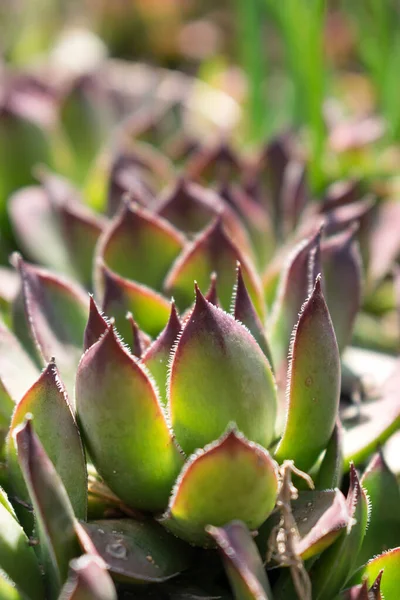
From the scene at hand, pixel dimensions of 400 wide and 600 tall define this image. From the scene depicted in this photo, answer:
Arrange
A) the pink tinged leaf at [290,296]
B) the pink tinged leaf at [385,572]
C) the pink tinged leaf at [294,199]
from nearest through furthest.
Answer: the pink tinged leaf at [385,572]
the pink tinged leaf at [290,296]
the pink tinged leaf at [294,199]

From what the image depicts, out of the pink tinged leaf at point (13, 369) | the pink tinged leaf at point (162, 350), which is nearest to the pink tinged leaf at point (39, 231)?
the pink tinged leaf at point (13, 369)

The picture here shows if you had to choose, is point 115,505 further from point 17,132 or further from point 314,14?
point 314,14

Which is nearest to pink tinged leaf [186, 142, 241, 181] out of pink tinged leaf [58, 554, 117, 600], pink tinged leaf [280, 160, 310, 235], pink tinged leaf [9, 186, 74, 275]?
pink tinged leaf [280, 160, 310, 235]

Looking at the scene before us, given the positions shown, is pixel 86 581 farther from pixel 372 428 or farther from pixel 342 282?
pixel 342 282

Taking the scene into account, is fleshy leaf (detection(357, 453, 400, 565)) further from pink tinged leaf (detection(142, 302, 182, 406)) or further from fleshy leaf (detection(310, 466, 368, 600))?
pink tinged leaf (detection(142, 302, 182, 406))

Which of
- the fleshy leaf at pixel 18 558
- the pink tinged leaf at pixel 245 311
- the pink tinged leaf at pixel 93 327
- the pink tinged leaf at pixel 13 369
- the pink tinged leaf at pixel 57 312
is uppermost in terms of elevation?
the pink tinged leaf at pixel 245 311

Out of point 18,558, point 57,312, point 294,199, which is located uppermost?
point 294,199

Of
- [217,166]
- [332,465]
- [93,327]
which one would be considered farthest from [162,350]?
[217,166]

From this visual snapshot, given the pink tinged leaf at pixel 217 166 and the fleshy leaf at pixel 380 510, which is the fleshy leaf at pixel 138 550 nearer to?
the fleshy leaf at pixel 380 510
